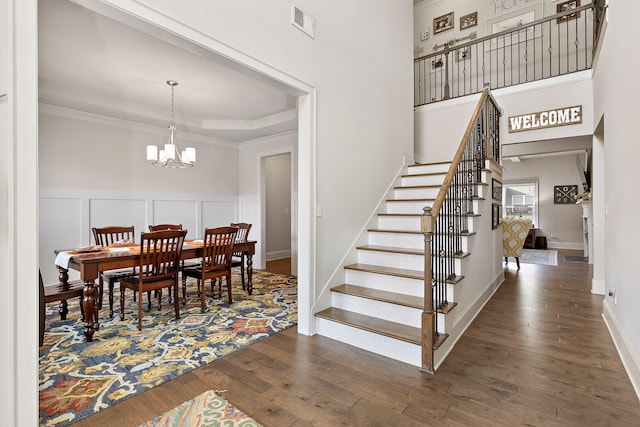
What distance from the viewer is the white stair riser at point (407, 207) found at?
3939mm

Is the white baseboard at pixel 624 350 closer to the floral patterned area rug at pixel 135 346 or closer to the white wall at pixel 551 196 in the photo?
the floral patterned area rug at pixel 135 346

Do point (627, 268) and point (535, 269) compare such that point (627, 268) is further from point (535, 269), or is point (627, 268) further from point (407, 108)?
point (535, 269)

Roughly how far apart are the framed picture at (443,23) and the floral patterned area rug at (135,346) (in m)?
6.47

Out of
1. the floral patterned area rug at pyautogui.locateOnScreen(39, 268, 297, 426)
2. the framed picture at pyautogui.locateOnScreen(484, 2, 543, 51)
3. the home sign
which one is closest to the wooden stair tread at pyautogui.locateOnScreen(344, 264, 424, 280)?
the floral patterned area rug at pyautogui.locateOnScreen(39, 268, 297, 426)

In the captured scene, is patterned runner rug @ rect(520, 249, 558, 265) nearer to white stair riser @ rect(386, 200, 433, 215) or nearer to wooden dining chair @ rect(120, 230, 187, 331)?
white stair riser @ rect(386, 200, 433, 215)

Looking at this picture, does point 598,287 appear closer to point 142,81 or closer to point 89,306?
point 89,306

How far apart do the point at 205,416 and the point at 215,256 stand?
2.17m

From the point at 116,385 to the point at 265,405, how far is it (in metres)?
1.05

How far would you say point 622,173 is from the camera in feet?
8.59

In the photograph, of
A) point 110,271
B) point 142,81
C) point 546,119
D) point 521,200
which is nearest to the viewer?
point 142,81

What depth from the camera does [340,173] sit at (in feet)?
10.9

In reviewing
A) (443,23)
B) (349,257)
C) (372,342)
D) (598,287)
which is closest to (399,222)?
(349,257)

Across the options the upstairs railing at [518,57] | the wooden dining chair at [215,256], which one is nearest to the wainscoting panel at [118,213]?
the wooden dining chair at [215,256]

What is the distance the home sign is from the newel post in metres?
3.70
